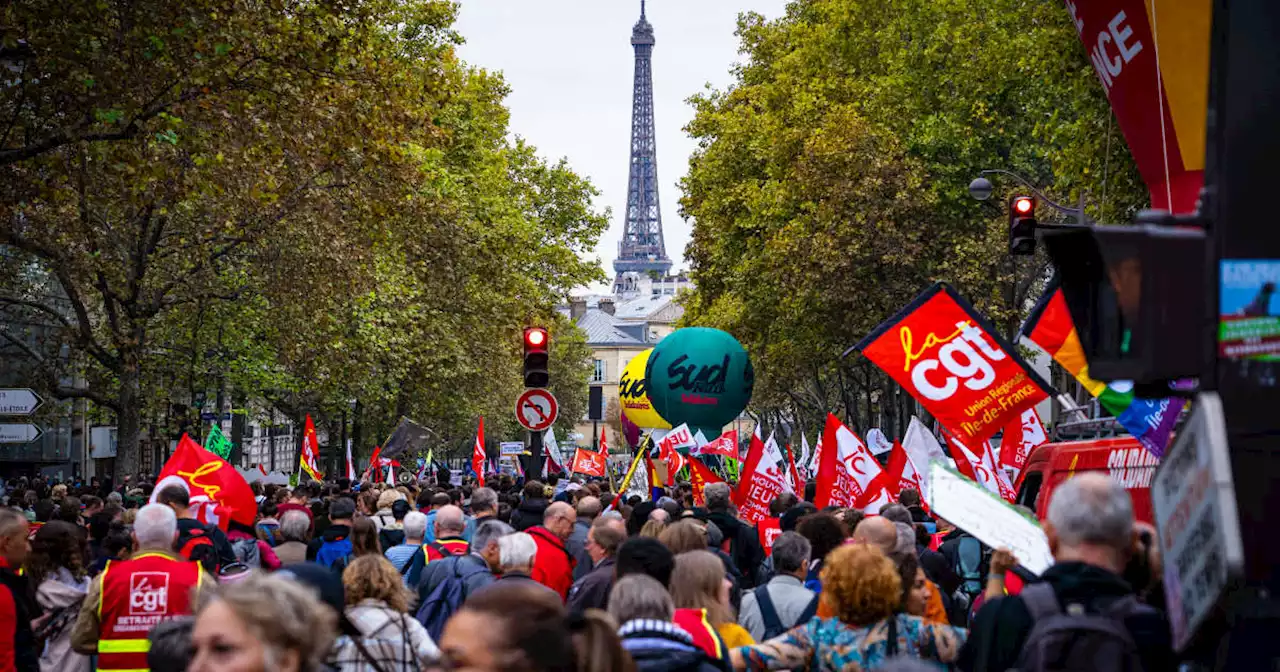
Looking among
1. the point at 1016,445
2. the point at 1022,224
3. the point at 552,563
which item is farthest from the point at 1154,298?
the point at 1022,224

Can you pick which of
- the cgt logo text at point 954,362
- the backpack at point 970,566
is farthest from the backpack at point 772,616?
the backpack at point 970,566

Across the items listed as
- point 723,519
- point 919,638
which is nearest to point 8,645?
point 919,638

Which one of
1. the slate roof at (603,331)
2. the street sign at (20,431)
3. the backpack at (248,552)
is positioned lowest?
the backpack at (248,552)

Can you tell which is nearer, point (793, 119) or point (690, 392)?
point (690, 392)

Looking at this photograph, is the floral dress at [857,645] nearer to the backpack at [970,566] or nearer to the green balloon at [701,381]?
the backpack at [970,566]

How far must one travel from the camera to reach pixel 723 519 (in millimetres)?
12523

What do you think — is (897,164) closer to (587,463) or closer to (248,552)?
(587,463)

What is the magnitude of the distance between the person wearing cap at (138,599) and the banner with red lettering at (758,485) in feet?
29.7

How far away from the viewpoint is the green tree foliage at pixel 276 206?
14.7 metres

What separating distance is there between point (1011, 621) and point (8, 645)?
170 inches

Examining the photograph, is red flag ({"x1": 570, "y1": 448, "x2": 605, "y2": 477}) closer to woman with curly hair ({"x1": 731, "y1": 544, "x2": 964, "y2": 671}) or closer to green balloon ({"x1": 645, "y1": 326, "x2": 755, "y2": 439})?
green balloon ({"x1": 645, "y1": 326, "x2": 755, "y2": 439})

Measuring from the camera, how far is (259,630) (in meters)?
3.88

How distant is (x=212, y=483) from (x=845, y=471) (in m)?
5.21

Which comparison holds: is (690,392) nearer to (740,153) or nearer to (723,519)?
(740,153)
